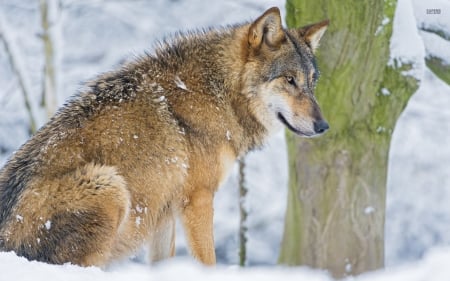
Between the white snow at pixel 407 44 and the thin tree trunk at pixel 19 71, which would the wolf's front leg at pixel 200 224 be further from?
the thin tree trunk at pixel 19 71

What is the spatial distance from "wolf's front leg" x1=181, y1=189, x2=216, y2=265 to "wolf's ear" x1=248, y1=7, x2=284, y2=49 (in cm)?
133

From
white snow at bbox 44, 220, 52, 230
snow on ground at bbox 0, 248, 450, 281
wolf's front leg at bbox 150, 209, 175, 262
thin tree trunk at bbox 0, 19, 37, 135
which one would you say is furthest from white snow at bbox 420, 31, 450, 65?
thin tree trunk at bbox 0, 19, 37, 135

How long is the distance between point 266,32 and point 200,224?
1.67 m

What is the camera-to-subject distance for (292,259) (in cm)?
861

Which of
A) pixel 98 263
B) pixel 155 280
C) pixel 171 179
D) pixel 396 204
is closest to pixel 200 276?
pixel 155 280

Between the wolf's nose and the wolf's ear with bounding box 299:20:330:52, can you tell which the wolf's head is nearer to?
the wolf's nose

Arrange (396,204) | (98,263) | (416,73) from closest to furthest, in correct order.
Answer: (98,263), (416,73), (396,204)

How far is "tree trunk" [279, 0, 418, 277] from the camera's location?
25.6 ft

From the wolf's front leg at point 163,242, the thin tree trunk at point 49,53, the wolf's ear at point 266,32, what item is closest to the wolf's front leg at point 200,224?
the wolf's front leg at point 163,242

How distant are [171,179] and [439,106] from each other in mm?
9723

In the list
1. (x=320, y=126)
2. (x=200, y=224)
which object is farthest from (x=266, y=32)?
(x=200, y=224)

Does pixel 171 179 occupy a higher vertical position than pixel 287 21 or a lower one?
lower

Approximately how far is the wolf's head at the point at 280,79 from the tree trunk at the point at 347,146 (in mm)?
1880

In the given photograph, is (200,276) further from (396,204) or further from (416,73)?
(396,204)
